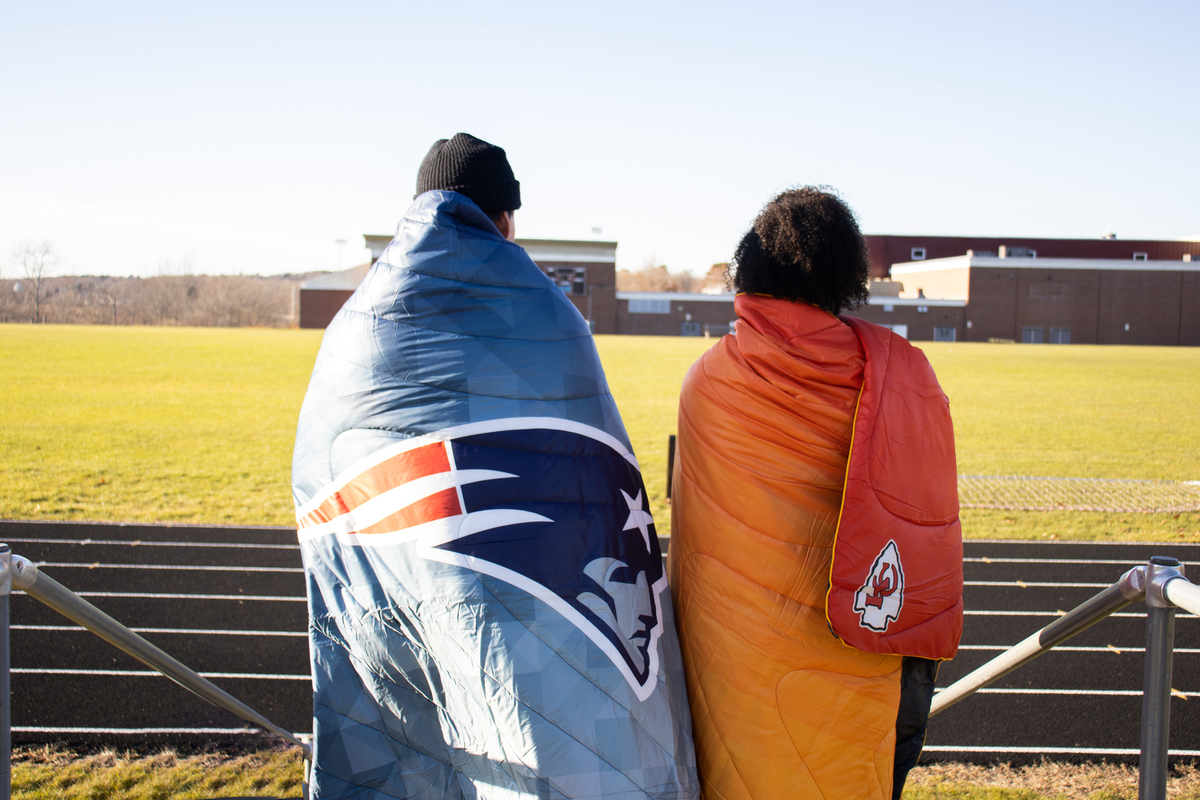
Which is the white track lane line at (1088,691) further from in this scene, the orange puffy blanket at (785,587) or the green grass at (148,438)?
the green grass at (148,438)

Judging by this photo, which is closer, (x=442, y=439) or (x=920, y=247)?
(x=442, y=439)

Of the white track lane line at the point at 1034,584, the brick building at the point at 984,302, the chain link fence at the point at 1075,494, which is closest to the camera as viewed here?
the white track lane line at the point at 1034,584

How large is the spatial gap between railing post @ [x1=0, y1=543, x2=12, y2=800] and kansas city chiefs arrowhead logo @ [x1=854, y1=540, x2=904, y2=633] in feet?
4.69

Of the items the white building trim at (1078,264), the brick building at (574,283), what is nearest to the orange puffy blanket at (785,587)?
the brick building at (574,283)

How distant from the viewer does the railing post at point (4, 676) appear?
1.32m

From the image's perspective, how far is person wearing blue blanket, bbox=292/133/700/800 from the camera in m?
1.33

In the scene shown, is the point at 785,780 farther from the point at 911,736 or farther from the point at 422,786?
the point at 422,786

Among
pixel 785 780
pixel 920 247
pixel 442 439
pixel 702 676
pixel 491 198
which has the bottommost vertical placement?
pixel 785 780

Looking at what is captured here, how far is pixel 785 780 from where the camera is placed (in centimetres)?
147

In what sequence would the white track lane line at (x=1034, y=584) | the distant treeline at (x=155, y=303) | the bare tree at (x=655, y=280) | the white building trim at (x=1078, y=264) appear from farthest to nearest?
the bare tree at (x=655, y=280), the distant treeline at (x=155, y=303), the white building trim at (x=1078, y=264), the white track lane line at (x=1034, y=584)

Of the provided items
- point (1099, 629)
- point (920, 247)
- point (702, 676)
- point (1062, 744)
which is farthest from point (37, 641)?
point (920, 247)

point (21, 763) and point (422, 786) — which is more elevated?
point (422, 786)

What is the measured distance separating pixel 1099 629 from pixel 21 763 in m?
5.47

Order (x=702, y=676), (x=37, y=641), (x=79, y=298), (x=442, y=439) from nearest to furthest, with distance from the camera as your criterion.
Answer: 1. (x=442, y=439)
2. (x=702, y=676)
3. (x=37, y=641)
4. (x=79, y=298)
